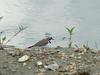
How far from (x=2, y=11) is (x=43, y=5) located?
2.12ft

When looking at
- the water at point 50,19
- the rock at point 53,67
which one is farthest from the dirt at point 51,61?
the water at point 50,19

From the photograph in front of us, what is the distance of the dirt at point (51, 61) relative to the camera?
3814 mm

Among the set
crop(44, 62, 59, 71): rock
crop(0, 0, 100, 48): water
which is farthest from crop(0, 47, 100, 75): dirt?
crop(0, 0, 100, 48): water

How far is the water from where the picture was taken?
222 inches

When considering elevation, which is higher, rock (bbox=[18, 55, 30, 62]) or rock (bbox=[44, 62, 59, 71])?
rock (bbox=[18, 55, 30, 62])

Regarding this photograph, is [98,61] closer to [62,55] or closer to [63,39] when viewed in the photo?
[62,55]

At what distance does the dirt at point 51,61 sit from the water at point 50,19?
103cm

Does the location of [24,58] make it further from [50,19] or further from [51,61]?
[50,19]

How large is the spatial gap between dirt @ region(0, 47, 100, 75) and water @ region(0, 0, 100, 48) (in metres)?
1.03

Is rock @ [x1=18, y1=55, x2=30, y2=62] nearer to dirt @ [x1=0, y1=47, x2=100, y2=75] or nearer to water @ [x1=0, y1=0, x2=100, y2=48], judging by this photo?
dirt @ [x1=0, y1=47, x2=100, y2=75]

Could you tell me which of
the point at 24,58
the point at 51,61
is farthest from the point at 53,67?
the point at 24,58

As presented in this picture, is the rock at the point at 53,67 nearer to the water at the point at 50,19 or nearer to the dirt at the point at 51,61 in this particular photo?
the dirt at the point at 51,61

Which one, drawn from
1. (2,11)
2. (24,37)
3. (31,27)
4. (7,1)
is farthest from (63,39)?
(7,1)

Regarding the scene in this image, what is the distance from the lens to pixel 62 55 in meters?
4.05
